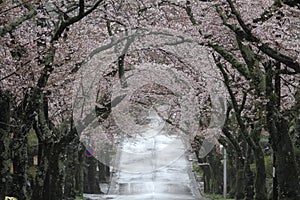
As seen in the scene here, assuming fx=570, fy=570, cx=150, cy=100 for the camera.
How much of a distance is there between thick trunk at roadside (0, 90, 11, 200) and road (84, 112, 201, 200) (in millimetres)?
18296

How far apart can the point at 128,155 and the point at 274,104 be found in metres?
38.1

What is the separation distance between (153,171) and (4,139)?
33.7 metres

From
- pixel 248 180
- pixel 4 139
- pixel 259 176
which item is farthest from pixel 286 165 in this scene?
pixel 248 180

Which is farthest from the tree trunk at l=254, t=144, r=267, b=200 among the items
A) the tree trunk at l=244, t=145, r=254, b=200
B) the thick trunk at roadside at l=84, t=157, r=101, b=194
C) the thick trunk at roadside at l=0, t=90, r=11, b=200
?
the thick trunk at roadside at l=84, t=157, r=101, b=194

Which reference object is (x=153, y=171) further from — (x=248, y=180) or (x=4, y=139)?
(x=4, y=139)

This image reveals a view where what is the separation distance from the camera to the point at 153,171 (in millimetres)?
44156

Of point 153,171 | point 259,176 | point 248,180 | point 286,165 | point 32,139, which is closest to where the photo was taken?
point 286,165

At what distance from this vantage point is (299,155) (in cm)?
2088

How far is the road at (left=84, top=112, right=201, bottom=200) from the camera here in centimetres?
3340

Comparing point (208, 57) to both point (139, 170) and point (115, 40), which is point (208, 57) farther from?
point (139, 170)

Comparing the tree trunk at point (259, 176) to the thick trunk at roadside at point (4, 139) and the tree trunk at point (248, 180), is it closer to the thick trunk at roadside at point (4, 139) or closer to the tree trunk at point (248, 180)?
the tree trunk at point (248, 180)

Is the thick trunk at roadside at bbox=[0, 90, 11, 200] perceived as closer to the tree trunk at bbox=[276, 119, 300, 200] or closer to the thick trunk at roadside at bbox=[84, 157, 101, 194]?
the tree trunk at bbox=[276, 119, 300, 200]

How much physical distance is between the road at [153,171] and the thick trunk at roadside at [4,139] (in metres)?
18.3

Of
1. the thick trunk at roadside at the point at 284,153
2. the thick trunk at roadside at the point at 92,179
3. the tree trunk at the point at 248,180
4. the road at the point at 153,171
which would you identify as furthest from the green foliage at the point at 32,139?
the thick trunk at roadside at the point at 284,153
